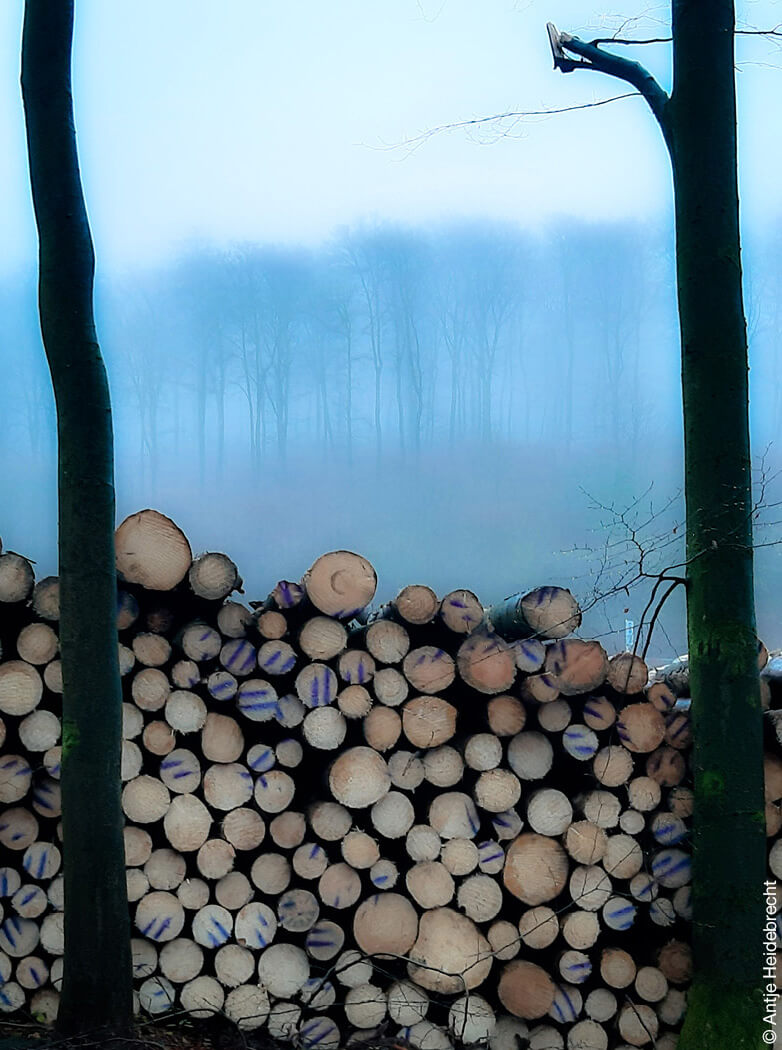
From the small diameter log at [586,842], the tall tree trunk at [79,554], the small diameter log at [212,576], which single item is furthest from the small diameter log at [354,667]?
the small diameter log at [586,842]

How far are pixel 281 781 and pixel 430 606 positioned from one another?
0.75 meters

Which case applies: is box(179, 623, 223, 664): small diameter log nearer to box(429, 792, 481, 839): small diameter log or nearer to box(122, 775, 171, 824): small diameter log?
box(122, 775, 171, 824): small diameter log

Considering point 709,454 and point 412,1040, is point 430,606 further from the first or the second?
point 412,1040

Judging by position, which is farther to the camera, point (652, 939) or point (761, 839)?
point (652, 939)

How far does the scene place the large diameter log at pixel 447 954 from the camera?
3.41 meters

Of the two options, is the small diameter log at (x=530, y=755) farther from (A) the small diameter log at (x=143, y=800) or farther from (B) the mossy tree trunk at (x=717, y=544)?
(A) the small diameter log at (x=143, y=800)

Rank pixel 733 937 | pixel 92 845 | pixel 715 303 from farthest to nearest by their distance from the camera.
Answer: pixel 715 303 → pixel 733 937 → pixel 92 845

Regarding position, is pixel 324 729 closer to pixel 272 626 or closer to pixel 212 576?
pixel 272 626

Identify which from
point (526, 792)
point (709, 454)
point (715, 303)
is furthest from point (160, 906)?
point (715, 303)

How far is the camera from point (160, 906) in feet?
11.0

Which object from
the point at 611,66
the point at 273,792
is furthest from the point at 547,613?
the point at 611,66

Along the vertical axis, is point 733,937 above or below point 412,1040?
above

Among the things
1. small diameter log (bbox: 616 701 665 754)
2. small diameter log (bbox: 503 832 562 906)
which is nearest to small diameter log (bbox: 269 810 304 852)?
small diameter log (bbox: 503 832 562 906)

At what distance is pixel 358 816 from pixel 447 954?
53 cm
